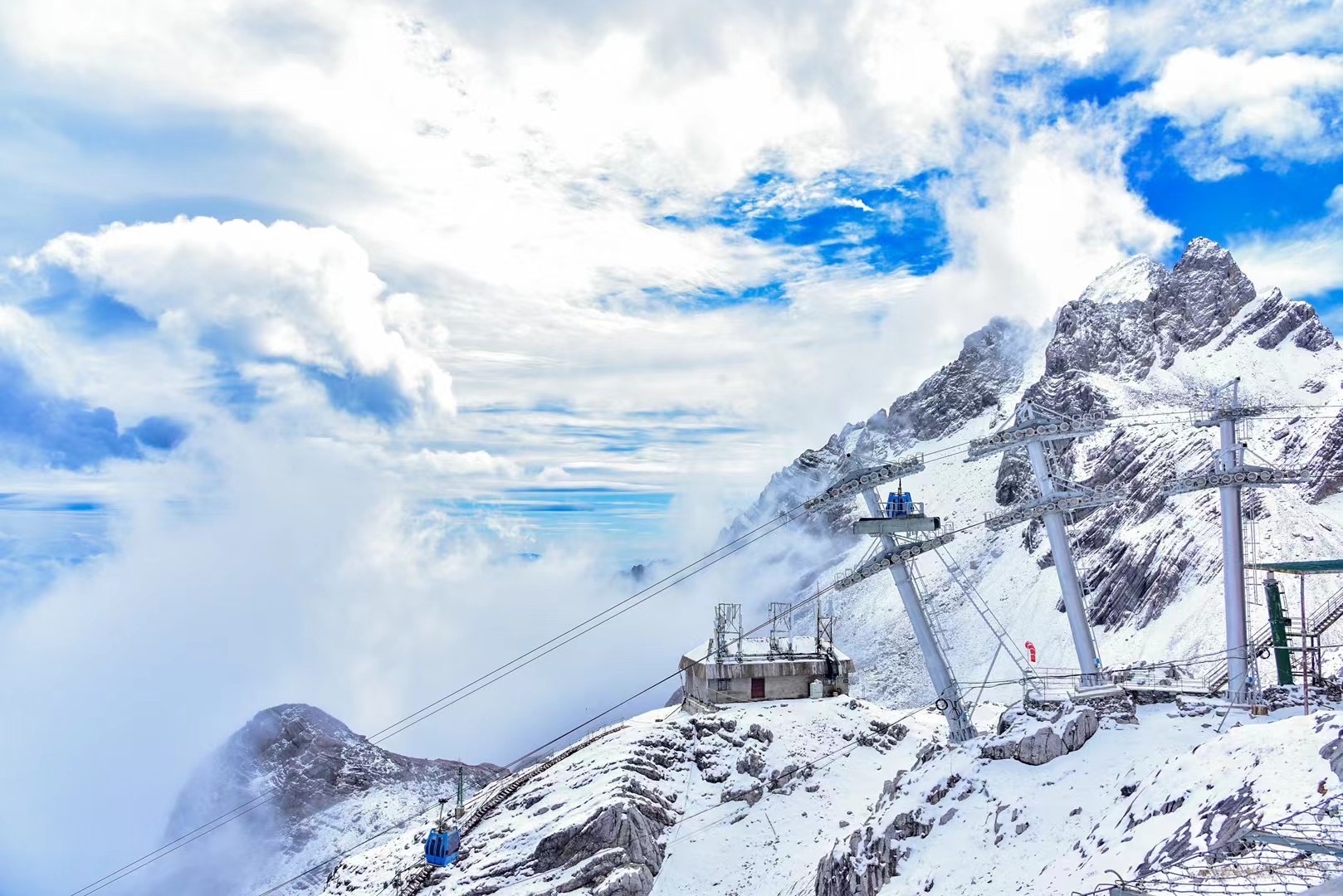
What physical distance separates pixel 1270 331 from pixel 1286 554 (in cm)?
6004

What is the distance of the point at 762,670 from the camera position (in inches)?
2112

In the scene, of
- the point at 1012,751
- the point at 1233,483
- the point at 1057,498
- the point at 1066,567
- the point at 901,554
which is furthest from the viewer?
the point at 1233,483

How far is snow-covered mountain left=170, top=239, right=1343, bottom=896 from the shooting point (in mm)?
24609

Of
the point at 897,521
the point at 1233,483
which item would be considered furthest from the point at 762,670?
the point at 1233,483

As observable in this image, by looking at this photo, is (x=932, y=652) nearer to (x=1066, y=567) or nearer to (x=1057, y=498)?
(x=1066, y=567)

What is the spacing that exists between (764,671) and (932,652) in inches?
664

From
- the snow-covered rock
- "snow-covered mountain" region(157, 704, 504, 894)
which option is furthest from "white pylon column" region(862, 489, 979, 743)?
"snow-covered mountain" region(157, 704, 504, 894)

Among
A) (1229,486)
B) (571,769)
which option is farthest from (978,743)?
(571,769)

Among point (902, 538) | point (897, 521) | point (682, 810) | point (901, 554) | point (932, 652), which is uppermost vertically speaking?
point (897, 521)

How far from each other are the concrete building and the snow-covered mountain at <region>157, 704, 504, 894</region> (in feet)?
128

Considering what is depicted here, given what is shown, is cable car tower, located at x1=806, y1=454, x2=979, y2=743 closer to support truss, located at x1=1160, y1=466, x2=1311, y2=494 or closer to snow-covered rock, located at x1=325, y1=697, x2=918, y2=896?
snow-covered rock, located at x1=325, y1=697, x2=918, y2=896

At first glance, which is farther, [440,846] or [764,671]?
[764,671]

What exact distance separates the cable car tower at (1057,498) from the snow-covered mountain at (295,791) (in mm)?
61869

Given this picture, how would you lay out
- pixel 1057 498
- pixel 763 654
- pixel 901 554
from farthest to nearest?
pixel 763 654 → pixel 1057 498 → pixel 901 554
